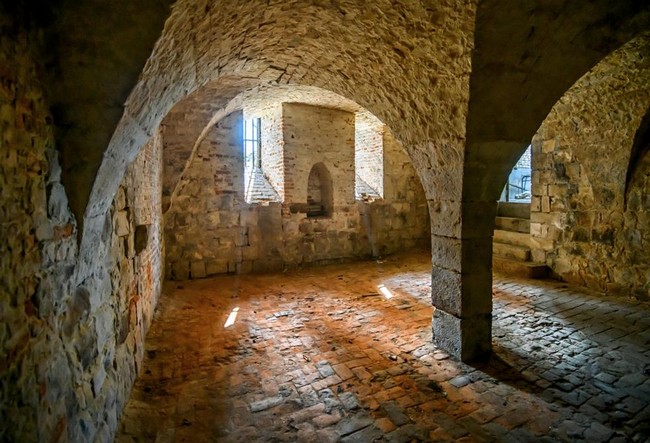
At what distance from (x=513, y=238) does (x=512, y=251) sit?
307 mm

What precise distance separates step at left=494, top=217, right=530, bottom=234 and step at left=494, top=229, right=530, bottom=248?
19 centimetres

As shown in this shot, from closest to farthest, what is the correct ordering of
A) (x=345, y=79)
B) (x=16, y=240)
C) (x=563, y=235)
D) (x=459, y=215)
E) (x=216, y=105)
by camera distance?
(x=16, y=240), (x=459, y=215), (x=345, y=79), (x=216, y=105), (x=563, y=235)

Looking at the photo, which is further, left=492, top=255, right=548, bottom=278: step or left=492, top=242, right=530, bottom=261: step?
left=492, top=242, right=530, bottom=261: step

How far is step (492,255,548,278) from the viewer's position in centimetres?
569

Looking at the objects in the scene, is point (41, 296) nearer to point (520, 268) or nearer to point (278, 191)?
point (278, 191)

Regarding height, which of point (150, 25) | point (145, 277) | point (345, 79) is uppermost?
point (345, 79)

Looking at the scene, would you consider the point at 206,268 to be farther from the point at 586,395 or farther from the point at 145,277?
the point at 586,395

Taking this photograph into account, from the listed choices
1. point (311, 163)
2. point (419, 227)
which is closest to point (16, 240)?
point (311, 163)

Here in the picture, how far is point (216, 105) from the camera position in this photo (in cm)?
483

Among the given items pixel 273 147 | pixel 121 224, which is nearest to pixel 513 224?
pixel 273 147

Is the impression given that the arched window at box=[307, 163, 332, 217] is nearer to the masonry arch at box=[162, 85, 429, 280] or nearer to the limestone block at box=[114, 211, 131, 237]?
the masonry arch at box=[162, 85, 429, 280]

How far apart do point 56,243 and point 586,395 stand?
3377 mm

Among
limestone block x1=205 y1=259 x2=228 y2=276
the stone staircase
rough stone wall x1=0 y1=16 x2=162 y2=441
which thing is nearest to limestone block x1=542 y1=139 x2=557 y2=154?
the stone staircase

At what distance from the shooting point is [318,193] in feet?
24.4
